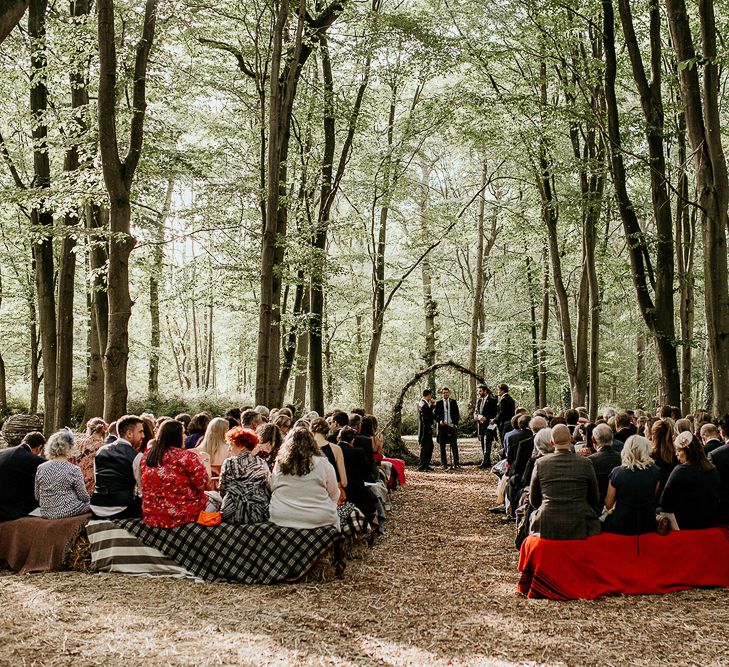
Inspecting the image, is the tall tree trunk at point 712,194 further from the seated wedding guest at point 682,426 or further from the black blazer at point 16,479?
the black blazer at point 16,479

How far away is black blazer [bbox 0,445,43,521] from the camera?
23.7 feet

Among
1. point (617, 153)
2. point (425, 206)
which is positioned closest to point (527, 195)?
point (425, 206)

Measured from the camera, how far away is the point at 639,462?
21.9 ft

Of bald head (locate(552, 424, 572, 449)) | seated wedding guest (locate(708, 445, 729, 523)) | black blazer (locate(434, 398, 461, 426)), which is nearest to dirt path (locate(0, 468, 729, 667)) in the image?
seated wedding guest (locate(708, 445, 729, 523))

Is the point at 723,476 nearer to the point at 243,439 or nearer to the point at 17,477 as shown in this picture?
the point at 243,439

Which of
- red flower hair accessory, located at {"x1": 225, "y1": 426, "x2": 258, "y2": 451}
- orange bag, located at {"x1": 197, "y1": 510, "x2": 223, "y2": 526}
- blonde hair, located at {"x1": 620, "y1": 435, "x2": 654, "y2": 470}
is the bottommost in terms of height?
orange bag, located at {"x1": 197, "y1": 510, "x2": 223, "y2": 526}

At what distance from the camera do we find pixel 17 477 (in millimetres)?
7293

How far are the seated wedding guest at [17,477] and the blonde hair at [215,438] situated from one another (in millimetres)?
1740

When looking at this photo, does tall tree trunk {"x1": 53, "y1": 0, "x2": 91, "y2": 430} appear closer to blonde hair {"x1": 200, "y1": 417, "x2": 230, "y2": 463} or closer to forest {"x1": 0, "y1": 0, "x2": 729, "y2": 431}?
forest {"x1": 0, "y1": 0, "x2": 729, "y2": 431}

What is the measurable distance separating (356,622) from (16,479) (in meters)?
4.09

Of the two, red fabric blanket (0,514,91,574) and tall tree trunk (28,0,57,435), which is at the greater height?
tall tree trunk (28,0,57,435)

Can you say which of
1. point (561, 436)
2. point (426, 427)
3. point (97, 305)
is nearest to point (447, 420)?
point (426, 427)

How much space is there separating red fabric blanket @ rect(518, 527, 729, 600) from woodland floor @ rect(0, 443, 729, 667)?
0.16 meters

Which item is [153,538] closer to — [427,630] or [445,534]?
[427,630]
